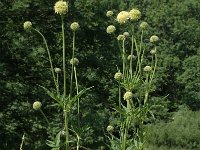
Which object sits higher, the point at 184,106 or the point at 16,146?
the point at 184,106

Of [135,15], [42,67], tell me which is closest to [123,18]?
[135,15]

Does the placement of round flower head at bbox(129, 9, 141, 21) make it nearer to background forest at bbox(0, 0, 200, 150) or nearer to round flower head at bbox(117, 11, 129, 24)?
round flower head at bbox(117, 11, 129, 24)

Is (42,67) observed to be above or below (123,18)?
above

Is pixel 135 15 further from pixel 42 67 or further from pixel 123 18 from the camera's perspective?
pixel 42 67

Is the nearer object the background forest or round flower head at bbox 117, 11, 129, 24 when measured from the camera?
round flower head at bbox 117, 11, 129, 24

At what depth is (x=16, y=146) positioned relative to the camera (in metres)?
13.1

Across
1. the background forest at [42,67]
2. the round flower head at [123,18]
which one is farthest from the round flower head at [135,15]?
the background forest at [42,67]

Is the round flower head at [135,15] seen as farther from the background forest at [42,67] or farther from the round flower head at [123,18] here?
Result: the background forest at [42,67]

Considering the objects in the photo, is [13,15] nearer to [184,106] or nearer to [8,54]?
[8,54]

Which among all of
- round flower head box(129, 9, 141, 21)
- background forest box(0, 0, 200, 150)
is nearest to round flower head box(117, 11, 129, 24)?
round flower head box(129, 9, 141, 21)

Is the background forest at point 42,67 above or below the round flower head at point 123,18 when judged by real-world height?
above

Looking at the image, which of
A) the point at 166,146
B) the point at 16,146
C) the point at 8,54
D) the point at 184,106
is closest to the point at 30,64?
the point at 8,54

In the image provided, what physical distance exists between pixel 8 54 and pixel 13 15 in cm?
119

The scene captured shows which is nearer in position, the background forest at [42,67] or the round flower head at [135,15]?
the round flower head at [135,15]
